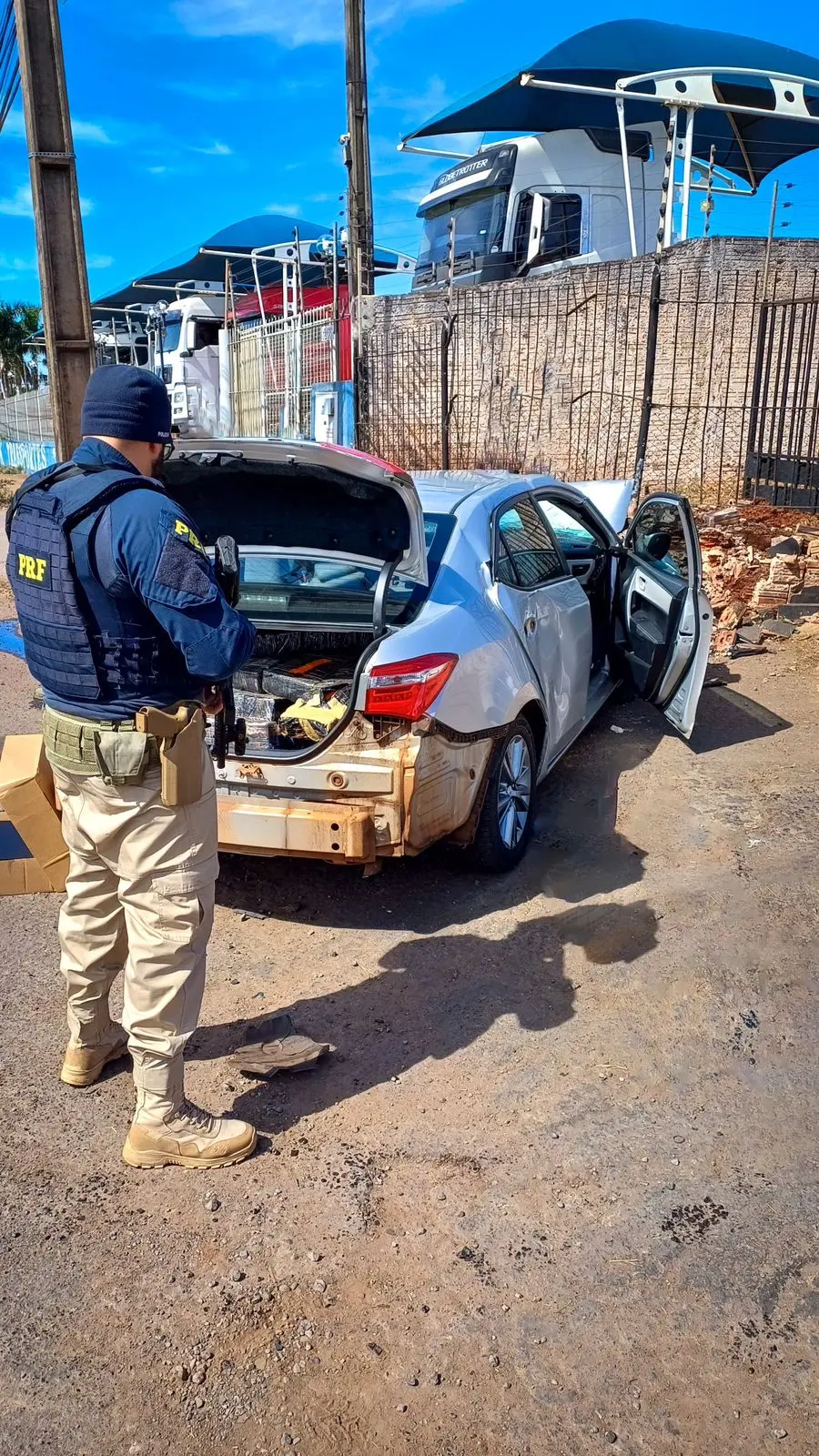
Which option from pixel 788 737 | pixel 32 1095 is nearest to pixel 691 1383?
pixel 32 1095

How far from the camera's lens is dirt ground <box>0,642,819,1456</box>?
6.59 ft

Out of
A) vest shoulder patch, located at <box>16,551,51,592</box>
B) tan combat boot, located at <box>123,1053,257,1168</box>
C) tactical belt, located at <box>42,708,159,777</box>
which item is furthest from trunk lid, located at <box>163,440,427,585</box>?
tan combat boot, located at <box>123,1053,257,1168</box>

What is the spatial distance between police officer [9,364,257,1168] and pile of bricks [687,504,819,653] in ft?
19.2

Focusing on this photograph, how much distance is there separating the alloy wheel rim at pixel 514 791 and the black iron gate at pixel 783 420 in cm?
587

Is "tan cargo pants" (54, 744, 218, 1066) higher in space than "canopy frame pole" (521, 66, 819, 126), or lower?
lower

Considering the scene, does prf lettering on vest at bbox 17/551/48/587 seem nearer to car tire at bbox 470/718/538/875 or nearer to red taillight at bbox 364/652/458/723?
red taillight at bbox 364/652/458/723

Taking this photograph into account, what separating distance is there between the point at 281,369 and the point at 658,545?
12560mm

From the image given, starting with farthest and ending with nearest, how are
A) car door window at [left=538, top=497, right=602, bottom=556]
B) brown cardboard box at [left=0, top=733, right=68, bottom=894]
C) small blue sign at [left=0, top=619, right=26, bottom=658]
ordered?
car door window at [left=538, top=497, right=602, bottom=556], small blue sign at [left=0, top=619, right=26, bottom=658], brown cardboard box at [left=0, top=733, right=68, bottom=894]

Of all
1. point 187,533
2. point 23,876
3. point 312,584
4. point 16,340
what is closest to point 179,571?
point 187,533

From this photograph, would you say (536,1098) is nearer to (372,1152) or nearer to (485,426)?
(372,1152)

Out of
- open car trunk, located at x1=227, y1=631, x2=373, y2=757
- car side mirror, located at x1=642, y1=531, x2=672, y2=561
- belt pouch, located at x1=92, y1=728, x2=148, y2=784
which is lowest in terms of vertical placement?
open car trunk, located at x1=227, y1=631, x2=373, y2=757

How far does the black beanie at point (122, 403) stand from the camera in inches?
98.0

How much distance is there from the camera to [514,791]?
14.2 ft

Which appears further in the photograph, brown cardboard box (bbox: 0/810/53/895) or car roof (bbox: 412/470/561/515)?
car roof (bbox: 412/470/561/515)
